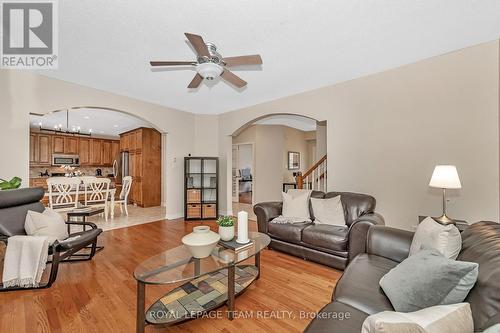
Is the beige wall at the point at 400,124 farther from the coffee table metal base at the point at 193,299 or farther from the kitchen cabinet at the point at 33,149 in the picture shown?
the kitchen cabinet at the point at 33,149

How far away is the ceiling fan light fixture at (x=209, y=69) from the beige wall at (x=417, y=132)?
2283 millimetres

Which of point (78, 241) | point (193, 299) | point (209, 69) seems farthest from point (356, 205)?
point (78, 241)

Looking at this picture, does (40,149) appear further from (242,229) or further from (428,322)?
(428,322)

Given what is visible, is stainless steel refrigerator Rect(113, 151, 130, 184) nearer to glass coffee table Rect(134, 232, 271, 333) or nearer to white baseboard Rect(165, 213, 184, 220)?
white baseboard Rect(165, 213, 184, 220)

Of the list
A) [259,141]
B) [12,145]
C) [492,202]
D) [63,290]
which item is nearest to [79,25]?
[12,145]

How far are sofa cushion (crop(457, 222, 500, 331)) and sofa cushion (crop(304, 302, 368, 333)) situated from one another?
48 cm

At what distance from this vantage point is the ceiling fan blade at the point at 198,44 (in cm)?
185

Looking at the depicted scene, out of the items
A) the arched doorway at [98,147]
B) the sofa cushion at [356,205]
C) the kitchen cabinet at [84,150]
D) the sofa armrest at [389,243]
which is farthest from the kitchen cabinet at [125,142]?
the sofa armrest at [389,243]

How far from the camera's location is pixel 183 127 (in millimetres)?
5598

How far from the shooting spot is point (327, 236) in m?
2.76

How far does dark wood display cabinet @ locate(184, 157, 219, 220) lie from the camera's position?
5375mm

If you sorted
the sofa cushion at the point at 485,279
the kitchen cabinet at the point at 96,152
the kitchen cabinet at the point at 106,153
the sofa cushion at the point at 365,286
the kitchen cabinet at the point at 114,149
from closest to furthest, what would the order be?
the sofa cushion at the point at 485,279 < the sofa cushion at the point at 365,286 < the kitchen cabinet at the point at 96,152 < the kitchen cabinet at the point at 106,153 < the kitchen cabinet at the point at 114,149

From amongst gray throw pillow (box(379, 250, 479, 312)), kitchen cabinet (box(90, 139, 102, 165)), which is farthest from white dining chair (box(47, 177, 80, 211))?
gray throw pillow (box(379, 250, 479, 312))

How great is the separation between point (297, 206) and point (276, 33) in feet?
7.57
